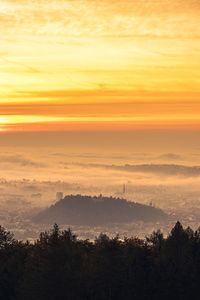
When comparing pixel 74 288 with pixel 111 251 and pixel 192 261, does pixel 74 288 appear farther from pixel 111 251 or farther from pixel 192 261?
pixel 192 261

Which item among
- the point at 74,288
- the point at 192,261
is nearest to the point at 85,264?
the point at 74,288

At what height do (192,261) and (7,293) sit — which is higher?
(192,261)

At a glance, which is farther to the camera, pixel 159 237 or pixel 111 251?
pixel 159 237

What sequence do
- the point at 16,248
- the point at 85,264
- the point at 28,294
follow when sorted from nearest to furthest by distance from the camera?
the point at 28,294, the point at 85,264, the point at 16,248

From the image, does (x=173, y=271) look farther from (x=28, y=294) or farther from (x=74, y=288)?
(x=28, y=294)

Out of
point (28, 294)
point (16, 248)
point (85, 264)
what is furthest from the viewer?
point (16, 248)

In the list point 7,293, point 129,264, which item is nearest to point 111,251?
point 129,264
